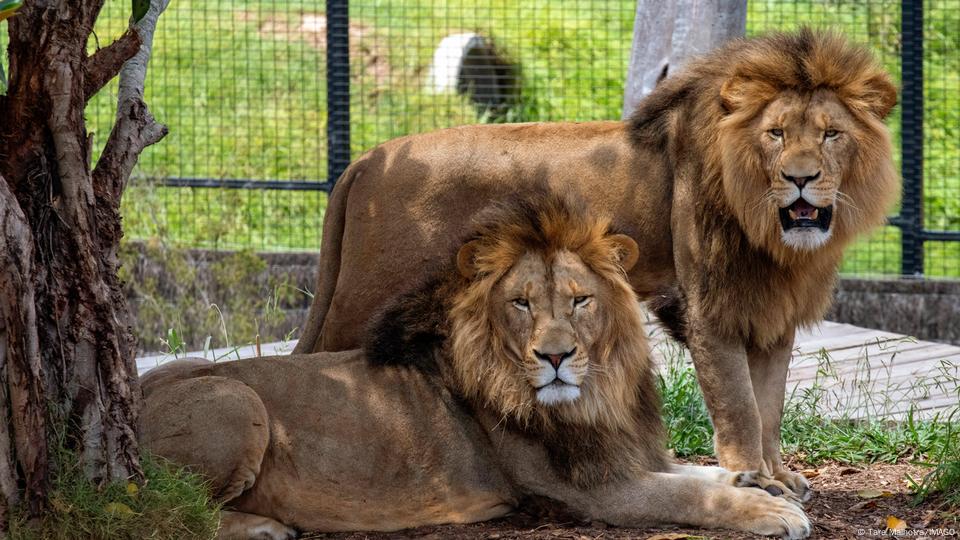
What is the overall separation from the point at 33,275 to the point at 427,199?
156 centimetres

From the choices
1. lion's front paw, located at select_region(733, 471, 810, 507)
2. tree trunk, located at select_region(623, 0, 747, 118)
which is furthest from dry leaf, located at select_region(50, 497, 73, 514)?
tree trunk, located at select_region(623, 0, 747, 118)

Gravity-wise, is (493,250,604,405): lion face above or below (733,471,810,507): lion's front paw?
above

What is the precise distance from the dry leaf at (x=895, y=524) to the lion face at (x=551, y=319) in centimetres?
92

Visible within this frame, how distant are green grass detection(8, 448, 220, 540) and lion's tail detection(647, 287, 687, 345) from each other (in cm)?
155

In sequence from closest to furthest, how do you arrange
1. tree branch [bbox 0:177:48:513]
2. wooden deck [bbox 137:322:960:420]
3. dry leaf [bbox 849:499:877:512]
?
tree branch [bbox 0:177:48:513]
dry leaf [bbox 849:499:877:512]
wooden deck [bbox 137:322:960:420]

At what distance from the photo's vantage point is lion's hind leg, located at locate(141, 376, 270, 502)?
3.43 m

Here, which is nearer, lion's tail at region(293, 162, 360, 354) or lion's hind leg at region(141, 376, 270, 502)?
lion's hind leg at region(141, 376, 270, 502)

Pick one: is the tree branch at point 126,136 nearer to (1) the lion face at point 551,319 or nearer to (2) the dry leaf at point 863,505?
(1) the lion face at point 551,319

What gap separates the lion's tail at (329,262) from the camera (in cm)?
440

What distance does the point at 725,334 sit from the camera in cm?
388

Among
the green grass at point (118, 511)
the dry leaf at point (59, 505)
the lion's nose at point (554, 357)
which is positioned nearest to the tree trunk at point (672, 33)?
the lion's nose at point (554, 357)

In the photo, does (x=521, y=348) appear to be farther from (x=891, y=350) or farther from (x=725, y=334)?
(x=891, y=350)

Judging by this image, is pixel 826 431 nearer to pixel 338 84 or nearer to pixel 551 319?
pixel 551 319

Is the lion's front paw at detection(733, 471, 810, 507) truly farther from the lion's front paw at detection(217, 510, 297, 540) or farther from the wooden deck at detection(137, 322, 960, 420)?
the lion's front paw at detection(217, 510, 297, 540)
